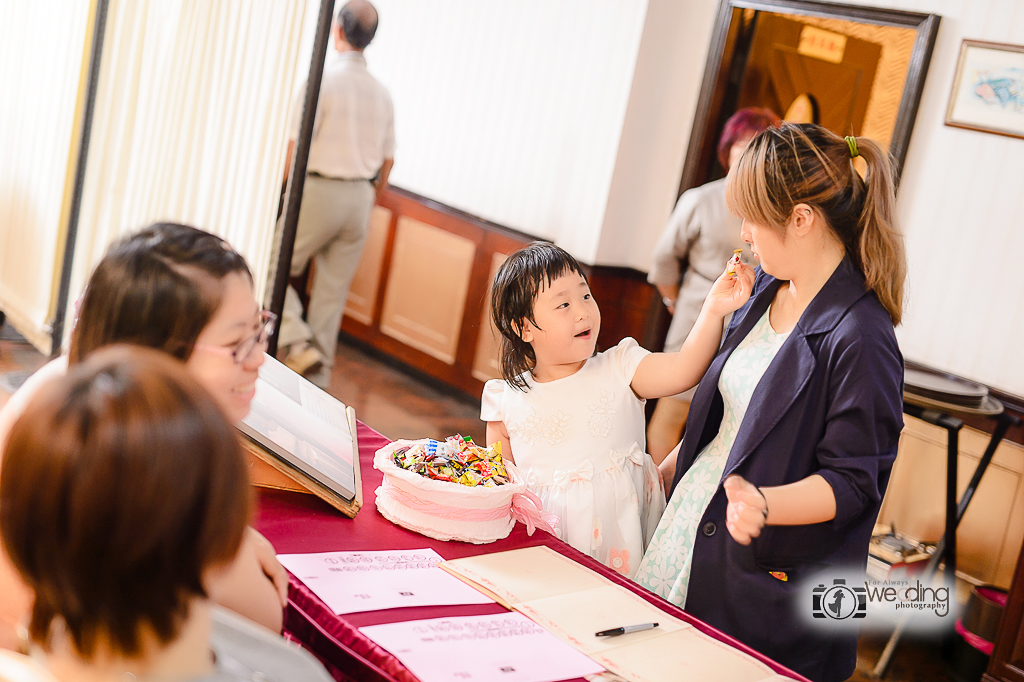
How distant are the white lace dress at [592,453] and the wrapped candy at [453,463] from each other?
0.23m

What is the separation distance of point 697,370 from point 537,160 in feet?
11.8

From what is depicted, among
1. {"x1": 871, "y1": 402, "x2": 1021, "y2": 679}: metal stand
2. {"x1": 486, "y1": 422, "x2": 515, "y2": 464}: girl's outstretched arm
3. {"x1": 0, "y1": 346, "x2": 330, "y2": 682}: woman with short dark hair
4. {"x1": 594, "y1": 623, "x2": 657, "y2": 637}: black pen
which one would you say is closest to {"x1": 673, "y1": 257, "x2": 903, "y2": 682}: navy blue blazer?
{"x1": 594, "y1": 623, "x2": 657, "y2": 637}: black pen

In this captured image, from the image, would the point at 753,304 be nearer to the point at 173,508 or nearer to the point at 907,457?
the point at 173,508

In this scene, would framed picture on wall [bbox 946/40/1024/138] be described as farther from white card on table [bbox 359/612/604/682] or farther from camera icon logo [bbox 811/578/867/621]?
white card on table [bbox 359/612/604/682]

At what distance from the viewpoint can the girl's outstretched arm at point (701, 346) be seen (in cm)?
201

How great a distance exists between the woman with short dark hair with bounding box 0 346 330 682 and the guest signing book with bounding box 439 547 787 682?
653mm

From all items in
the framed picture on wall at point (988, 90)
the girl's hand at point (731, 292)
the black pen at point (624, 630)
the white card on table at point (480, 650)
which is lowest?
the white card on table at point (480, 650)

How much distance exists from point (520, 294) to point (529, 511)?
1.69 ft

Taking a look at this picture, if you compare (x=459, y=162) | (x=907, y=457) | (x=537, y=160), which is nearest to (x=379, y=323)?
(x=459, y=162)

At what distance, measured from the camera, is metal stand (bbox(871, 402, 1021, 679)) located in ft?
11.5

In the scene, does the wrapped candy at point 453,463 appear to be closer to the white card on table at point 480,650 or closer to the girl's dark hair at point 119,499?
the white card on table at point 480,650

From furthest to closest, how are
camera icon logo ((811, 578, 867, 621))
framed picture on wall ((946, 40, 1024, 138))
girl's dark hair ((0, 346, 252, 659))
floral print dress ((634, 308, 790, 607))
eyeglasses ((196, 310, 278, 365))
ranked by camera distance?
framed picture on wall ((946, 40, 1024, 138)), floral print dress ((634, 308, 790, 607)), camera icon logo ((811, 578, 867, 621)), eyeglasses ((196, 310, 278, 365)), girl's dark hair ((0, 346, 252, 659))

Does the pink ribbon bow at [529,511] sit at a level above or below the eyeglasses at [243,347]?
below

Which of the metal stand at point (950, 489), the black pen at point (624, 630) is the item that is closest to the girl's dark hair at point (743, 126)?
the metal stand at point (950, 489)
